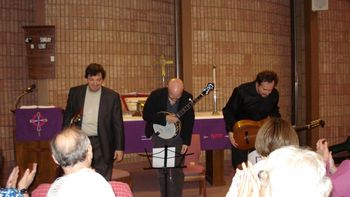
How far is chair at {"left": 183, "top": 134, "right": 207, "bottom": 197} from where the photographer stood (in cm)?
619

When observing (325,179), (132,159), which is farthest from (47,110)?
(325,179)

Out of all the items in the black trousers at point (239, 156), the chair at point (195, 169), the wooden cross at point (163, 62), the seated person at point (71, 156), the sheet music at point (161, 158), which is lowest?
the chair at point (195, 169)

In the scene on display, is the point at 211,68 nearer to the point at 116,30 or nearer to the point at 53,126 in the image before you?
the point at 116,30

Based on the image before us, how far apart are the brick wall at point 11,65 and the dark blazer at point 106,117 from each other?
351 cm

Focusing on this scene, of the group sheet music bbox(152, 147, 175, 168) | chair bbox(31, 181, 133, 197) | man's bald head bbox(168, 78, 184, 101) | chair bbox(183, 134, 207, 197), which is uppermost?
man's bald head bbox(168, 78, 184, 101)

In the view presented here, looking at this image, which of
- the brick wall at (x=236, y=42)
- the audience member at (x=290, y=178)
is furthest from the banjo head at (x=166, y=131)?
the brick wall at (x=236, y=42)

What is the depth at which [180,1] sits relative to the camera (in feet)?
29.2

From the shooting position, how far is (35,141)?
6.35 m

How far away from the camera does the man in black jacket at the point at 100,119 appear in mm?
5129

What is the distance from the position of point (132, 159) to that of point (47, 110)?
8.63ft

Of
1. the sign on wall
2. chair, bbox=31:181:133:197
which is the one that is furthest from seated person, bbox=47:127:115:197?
the sign on wall

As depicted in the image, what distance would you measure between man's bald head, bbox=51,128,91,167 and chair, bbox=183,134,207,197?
3211 mm

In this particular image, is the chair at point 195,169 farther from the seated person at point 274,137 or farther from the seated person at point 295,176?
the seated person at point 295,176

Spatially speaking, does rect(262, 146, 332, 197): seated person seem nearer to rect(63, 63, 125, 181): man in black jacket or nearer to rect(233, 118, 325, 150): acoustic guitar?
rect(63, 63, 125, 181): man in black jacket
